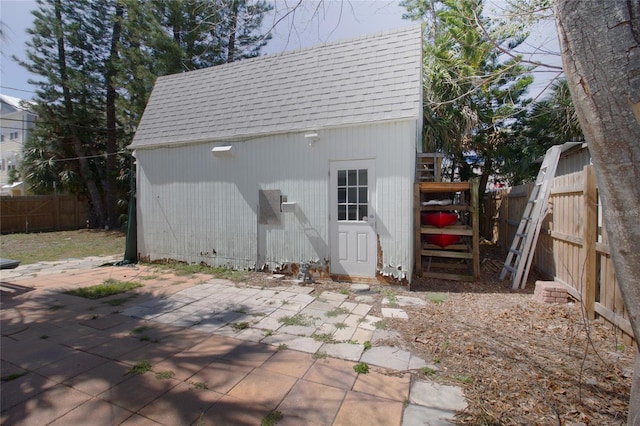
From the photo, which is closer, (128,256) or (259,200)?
(259,200)

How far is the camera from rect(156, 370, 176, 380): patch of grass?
281cm

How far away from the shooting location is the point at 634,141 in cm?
124

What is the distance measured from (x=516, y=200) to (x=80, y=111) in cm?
1793

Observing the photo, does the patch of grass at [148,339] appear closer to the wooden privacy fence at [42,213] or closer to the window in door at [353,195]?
the window in door at [353,195]

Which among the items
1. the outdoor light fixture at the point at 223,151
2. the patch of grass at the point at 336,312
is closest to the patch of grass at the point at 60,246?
the outdoor light fixture at the point at 223,151

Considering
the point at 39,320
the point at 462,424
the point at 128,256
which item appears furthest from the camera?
the point at 128,256

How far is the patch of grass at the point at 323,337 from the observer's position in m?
3.55

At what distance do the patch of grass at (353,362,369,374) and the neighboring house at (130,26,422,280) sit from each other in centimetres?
278

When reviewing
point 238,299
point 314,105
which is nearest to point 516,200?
point 314,105

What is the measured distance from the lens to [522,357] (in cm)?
308

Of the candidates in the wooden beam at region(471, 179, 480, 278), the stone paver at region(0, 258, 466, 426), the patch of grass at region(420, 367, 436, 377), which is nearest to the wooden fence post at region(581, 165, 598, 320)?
the wooden beam at region(471, 179, 480, 278)

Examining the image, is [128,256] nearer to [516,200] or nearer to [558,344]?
[558,344]

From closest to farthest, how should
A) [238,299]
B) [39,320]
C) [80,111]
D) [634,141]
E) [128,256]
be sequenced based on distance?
[634,141], [39,320], [238,299], [128,256], [80,111]

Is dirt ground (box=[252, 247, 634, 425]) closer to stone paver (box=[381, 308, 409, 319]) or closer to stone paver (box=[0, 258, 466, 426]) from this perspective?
stone paver (box=[381, 308, 409, 319])
